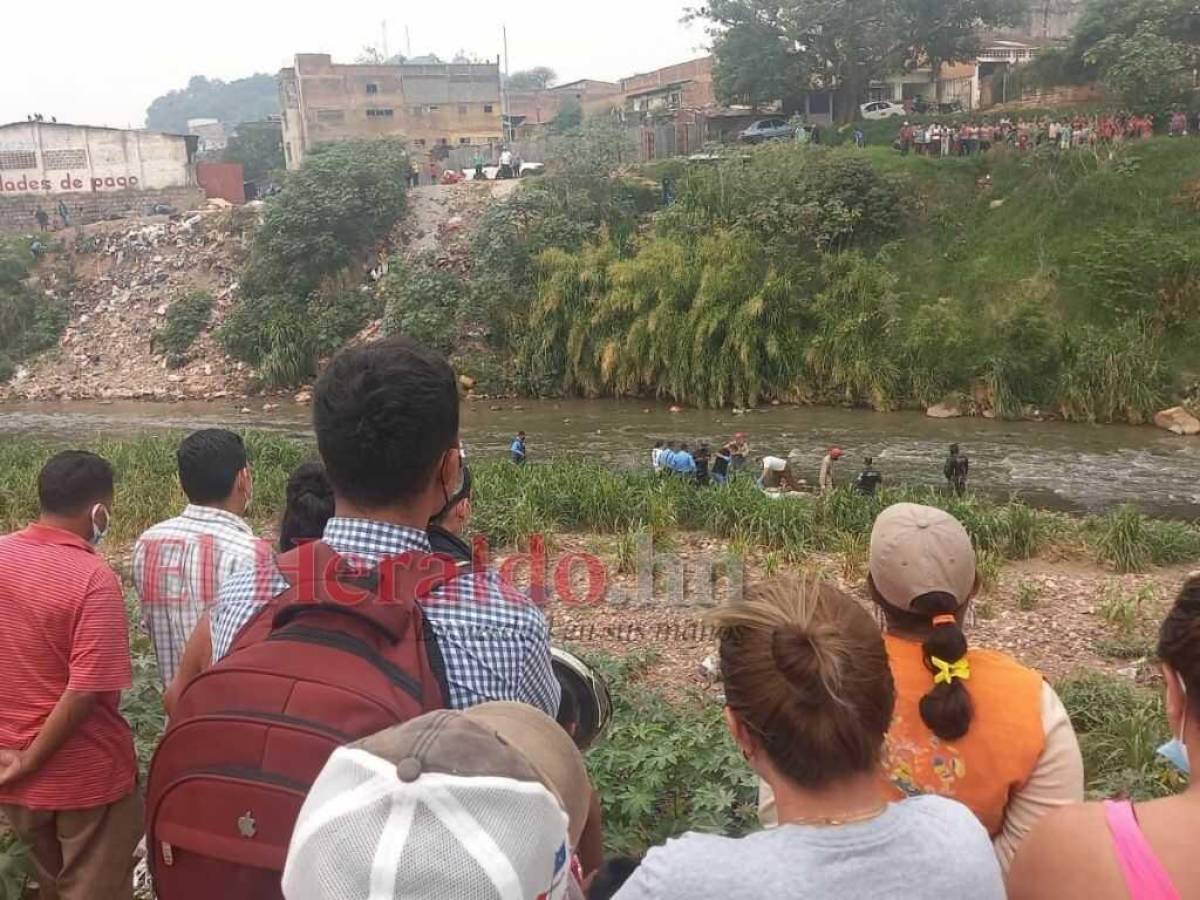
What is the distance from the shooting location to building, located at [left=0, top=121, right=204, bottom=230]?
105ft

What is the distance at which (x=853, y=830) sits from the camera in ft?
4.59

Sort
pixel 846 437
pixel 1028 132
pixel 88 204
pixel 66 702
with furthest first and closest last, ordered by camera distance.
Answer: pixel 88 204 < pixel 1028 132 < pixel 846 437 < pixel 66 702

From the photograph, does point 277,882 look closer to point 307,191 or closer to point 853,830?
point 853,830

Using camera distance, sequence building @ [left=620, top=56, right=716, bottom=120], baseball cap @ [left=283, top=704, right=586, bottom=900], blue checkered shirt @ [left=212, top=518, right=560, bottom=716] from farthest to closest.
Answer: building @ [left=620, top=56, right=716, bottom=120], blue checkered shirt @ [left=212, top=518, right=560, bottom=716], baseball cap @ [left=283, top=704, right=586, bottom=900]

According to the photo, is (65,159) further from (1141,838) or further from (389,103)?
(1141,838)

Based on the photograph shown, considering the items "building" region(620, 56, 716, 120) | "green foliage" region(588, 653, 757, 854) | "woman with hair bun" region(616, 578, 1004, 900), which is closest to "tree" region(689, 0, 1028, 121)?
"building" region(620, 56, 716, 120)

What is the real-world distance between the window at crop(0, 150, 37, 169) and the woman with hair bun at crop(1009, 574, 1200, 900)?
38393 millimetres

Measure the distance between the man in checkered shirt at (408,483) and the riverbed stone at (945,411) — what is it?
1728 cm

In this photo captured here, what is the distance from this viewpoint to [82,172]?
33094mm

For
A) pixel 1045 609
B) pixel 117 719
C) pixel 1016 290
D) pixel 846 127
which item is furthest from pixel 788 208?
pixel 117 719

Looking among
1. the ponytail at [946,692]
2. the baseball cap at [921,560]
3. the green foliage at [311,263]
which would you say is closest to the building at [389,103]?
the green foliage at [311,263]

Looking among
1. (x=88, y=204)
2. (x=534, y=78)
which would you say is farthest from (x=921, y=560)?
(x=534, y=78)

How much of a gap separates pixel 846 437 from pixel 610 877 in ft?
51.3

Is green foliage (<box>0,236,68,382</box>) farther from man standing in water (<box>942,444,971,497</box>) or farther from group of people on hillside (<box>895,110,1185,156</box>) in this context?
man standing in water (<box>942,444,971,497</box>)
